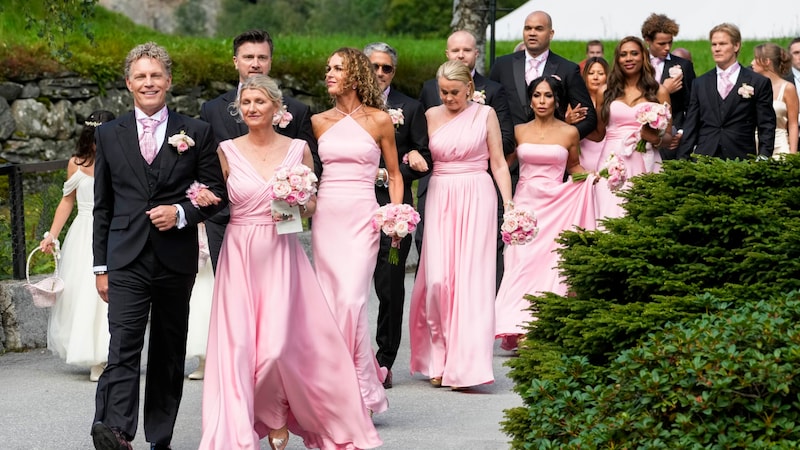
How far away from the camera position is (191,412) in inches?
357

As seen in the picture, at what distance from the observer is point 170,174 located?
7379mm

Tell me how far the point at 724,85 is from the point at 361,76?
485cm

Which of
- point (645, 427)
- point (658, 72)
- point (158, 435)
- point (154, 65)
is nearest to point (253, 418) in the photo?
point (158, 435)

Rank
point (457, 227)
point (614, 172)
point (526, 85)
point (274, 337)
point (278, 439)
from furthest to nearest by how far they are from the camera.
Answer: point (526, 85)
point (614, 172)
point (457, 227)
point (278, 439)
point (274, 337)

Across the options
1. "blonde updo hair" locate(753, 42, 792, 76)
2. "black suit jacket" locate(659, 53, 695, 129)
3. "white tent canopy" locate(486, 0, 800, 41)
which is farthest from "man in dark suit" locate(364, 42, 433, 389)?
"white tent canopy" locate(486, 0, 800, 41)

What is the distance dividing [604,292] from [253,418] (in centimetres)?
206

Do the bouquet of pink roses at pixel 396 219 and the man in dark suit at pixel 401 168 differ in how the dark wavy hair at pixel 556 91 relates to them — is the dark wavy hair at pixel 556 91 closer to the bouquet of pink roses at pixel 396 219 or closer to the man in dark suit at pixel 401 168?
the man in dark suit at pixel 401 168

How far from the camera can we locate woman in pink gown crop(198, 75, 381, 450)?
747cm

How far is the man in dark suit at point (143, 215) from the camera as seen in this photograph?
23.9 feet

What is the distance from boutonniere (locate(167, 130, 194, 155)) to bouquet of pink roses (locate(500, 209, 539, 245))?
121 inches

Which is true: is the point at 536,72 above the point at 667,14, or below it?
below

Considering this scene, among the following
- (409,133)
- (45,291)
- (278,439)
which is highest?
(409,133)

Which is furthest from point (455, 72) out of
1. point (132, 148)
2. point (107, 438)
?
point (107, 438)

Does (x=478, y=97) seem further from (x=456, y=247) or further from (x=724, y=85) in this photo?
(x=724, y=85)
